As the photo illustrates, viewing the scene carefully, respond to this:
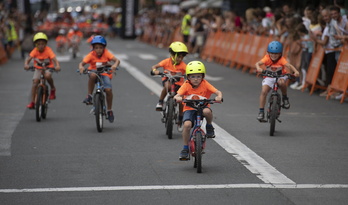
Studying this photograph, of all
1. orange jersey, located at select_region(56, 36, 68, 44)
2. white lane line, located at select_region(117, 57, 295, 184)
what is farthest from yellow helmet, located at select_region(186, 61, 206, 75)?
orange jersey, located at select_region(56, 36, 68, 44)

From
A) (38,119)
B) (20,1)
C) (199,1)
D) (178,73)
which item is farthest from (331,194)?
(20,1)

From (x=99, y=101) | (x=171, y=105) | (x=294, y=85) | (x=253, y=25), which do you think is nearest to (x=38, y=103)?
(x=99, y=101)

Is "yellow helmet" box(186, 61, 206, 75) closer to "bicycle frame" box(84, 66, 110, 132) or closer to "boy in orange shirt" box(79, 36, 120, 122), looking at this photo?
→ "bicycle frame" box(84, 66, 110, 132)

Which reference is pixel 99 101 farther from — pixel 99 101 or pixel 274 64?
pixel 274 64

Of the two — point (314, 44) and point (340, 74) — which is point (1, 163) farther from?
point (314, 44)

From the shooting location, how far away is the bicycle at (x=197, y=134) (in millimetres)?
9078

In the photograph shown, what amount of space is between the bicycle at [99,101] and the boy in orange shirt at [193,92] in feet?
9.79

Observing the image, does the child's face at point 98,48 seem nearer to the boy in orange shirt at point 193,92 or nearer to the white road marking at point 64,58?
the boy in orange shirt at point 193,92

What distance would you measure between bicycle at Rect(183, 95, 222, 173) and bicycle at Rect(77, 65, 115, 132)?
312 cm

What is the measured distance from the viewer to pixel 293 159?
1009 centimetres

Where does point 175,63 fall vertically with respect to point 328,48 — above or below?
above

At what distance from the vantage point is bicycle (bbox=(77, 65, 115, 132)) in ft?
41.3

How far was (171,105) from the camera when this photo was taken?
39.0 ft

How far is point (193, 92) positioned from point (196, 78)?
0.72ft
